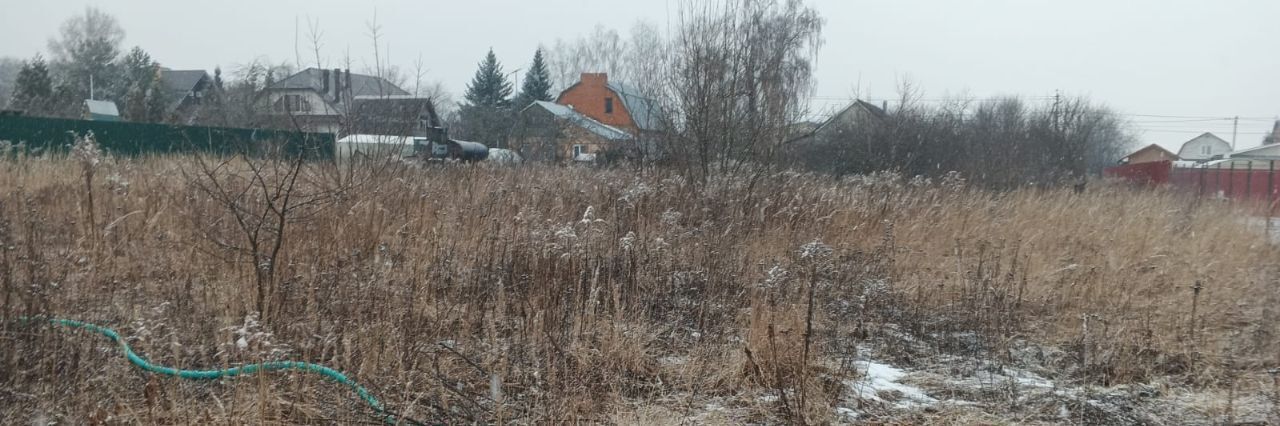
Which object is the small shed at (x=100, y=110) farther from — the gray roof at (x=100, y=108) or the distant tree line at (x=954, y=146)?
the distant tree line at (x=954, y=146)

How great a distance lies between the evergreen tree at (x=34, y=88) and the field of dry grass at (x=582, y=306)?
100 feet

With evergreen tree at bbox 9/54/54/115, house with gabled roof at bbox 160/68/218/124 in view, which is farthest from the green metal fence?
house with gabled roof at bbox 160/68/218/124

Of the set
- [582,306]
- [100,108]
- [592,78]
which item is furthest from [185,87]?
[582,306]

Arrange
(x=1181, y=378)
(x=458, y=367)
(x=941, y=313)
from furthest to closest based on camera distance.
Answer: (x=941, y=313) < (x=1181, y=378) < (x=458, y=367)

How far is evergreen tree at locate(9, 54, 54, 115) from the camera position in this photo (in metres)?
32.2

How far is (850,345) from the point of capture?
4066 mm

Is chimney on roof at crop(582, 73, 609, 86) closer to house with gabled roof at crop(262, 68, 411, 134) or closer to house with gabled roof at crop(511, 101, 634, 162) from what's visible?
house with gabled roof at crop(511, 101, 634, 162)

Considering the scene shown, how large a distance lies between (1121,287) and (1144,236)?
259 centimetres

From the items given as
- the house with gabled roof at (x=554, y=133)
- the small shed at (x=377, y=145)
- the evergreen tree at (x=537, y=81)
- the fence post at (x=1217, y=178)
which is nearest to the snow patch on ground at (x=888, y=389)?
the small shed at (x=377, y=145)

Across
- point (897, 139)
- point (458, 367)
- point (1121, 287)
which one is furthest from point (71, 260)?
point (897, 139)

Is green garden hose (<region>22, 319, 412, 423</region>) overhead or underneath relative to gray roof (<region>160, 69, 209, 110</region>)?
underneath

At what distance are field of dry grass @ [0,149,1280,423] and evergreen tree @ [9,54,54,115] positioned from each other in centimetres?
A: 3051

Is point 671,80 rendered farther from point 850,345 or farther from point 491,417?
point 491,417

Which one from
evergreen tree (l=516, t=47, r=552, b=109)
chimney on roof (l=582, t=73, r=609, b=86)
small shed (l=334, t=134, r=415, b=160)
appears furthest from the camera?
evergreen tree (l=516, t=47, r=552, b=109)
